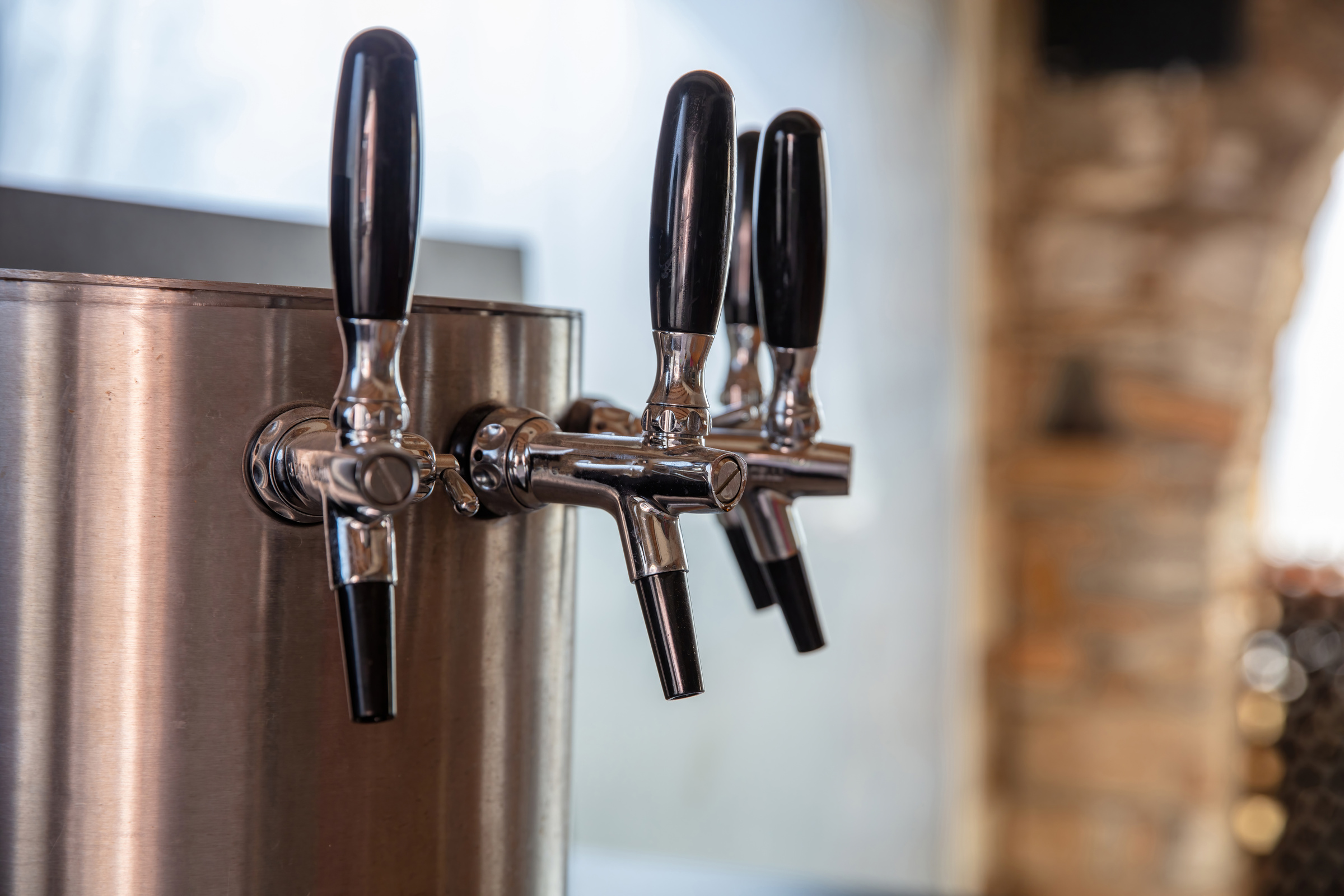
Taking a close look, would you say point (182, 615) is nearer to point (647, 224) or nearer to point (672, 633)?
point (672, 633)

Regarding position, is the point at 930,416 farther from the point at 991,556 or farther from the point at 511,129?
the point at 511,129

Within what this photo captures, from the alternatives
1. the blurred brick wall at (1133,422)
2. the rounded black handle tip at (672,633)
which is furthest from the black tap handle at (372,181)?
the blurred brick wall at (1133,422)

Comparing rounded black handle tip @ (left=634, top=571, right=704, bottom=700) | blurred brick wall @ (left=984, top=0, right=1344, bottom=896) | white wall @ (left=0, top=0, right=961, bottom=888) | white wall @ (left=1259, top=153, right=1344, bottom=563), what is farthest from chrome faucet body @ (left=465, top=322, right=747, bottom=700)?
white wall @ (left=1259, top=153, right=1344, bottom=563)

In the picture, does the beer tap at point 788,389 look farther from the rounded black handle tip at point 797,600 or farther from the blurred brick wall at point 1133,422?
the blurred brick wall at point 1133,422

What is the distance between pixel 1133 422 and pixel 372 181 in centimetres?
200

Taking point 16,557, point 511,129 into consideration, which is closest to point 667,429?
point 16,557

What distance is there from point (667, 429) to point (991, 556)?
193cm

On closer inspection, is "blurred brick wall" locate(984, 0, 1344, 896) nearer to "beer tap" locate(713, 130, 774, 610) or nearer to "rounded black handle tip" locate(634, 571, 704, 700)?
"beer tap" locate(713, 130, 774, 610)

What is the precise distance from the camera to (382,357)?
0.26 meters

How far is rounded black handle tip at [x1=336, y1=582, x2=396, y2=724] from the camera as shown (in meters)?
0.26

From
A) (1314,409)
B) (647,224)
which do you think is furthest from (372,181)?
(1314,409)

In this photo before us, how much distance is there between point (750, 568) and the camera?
44 cm

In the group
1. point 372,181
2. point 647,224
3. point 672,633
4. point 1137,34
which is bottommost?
point 672,633

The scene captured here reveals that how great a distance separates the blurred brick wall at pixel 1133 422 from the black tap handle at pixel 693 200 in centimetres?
189
